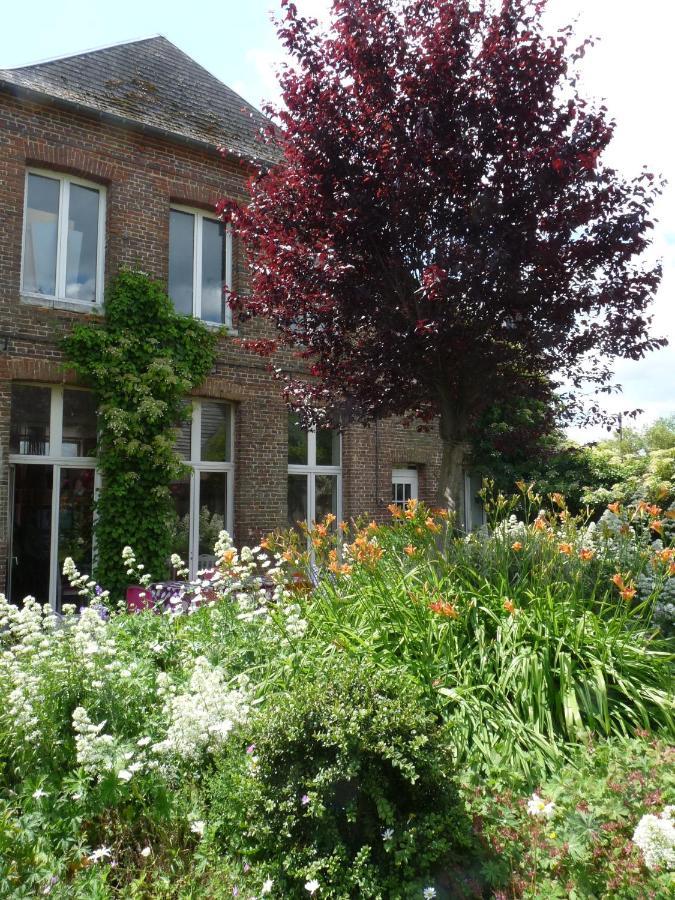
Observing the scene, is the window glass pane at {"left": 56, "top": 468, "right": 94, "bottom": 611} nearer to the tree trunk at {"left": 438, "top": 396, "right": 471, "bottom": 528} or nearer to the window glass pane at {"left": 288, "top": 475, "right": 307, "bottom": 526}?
the window glass pane at {"left": 288, "top": 475, "right": 307, "bottom": 526}

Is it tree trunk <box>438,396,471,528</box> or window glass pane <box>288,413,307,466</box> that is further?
window glass pane <box>288,413,307,466</box>

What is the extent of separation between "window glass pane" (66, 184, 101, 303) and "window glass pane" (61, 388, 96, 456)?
146 centimetres

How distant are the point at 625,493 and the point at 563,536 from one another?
9.10 meters

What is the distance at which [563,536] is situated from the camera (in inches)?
195

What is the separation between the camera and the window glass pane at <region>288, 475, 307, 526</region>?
11836mm

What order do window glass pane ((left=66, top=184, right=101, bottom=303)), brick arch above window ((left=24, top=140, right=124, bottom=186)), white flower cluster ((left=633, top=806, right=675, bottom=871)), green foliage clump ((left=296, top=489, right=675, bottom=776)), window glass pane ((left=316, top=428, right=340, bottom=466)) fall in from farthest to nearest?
window glass pane ((left=316, top=428, right=340, bottom=466)) < window glass pane ((left=66, top=184, right=101, bottom=303)) < brick arch above window ((left=24, top=140, right=124, bottom=186)) < green foliage clump ((left=296, top=489, right=675, bottom=776)) < white flower cluster ((left=633, top=806, right=675, bottom=871))

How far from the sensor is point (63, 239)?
32.0ft

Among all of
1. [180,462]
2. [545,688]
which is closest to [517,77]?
[545,688]

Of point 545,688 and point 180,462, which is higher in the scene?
point 180,462

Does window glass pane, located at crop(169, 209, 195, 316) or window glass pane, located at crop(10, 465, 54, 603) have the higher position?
window glass pane, located at crop(169, 209, 195, 316)

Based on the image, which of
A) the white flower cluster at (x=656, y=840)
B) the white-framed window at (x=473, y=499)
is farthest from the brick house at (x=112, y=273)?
the white flower cluster at (x=656, y=840)

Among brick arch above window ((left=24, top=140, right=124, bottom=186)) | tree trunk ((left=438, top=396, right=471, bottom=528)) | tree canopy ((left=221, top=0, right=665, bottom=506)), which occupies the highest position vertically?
brick arch above window ((left=24, top=140, right=124, bottom=186))

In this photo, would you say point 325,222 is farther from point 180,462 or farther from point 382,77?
point 180,462

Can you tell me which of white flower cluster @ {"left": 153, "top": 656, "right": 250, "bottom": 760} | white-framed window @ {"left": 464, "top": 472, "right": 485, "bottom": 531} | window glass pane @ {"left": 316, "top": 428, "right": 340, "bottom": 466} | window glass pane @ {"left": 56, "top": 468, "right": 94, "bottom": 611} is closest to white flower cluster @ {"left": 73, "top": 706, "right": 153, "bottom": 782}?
white flower cluster @ {"left": 153, "top": 656, "right": 250, "bottom": 760}
